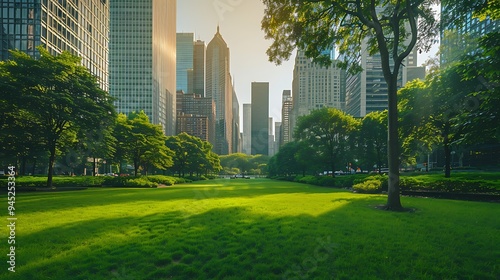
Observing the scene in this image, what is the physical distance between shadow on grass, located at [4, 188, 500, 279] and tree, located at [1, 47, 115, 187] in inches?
829

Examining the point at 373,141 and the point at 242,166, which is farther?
the point at 242,166

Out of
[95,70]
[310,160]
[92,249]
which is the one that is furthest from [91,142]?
[95,70]

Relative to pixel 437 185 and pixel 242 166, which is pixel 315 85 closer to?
pixel 242 166

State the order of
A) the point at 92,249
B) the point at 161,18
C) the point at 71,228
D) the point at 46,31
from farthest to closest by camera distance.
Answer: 1. the point at 161,18
2. the point at 46,31
3. the point at 71,228
4. the point at 92,249

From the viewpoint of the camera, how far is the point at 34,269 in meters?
5.48

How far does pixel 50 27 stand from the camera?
244 feet

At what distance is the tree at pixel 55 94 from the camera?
2344cm

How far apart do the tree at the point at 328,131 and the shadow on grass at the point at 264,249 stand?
33.7 metres

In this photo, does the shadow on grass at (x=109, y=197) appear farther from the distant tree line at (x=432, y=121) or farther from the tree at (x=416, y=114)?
the distant tree line at (x=432, y=121)

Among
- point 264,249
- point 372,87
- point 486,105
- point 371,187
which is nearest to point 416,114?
Answer: point 371,187

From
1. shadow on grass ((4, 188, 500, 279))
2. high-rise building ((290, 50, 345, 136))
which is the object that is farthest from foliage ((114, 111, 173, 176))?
high-rise building ((290, 50, 345, 136))

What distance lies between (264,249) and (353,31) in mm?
14700

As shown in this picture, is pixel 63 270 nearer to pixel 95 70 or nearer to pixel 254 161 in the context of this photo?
pixel 95 70

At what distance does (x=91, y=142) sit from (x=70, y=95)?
6.68 m
